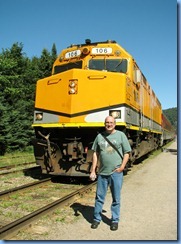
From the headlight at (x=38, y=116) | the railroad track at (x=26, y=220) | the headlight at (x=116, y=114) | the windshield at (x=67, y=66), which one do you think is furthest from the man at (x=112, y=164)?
the windshield at (x=67, y=66)

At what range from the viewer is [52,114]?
8352 mm

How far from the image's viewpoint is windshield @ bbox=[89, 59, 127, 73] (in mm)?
8945

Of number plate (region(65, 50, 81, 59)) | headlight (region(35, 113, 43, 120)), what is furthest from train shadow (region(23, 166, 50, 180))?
number plate (region(65, 50, 81, 59))

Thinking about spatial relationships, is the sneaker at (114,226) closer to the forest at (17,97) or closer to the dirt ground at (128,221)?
the dirt ground at (128,221)

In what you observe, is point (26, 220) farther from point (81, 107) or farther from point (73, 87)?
point (73, 87)

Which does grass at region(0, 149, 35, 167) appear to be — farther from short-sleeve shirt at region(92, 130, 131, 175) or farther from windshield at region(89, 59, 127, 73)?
short-sleeve shirt at region(92, 130, 131, 175)

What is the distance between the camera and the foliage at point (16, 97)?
62.7ft

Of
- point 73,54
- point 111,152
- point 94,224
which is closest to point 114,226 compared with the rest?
point 94,224

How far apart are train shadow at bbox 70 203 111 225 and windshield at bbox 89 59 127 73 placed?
14.2ft

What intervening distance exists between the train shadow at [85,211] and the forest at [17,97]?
13.2m

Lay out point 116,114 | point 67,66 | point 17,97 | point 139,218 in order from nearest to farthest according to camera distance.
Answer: point 139,218, point 116,114, point 67,66, point 17,97

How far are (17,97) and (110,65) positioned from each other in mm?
20056

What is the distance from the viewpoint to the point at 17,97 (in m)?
27.7

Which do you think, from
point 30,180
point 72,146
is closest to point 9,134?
point 30,180
